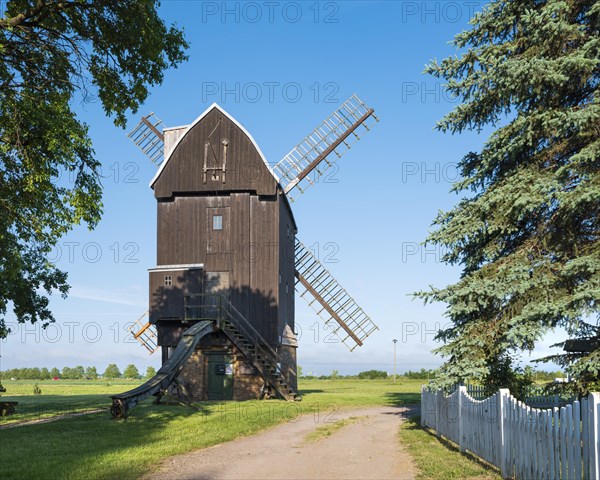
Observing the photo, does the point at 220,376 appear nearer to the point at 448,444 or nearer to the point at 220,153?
the point at 220,153

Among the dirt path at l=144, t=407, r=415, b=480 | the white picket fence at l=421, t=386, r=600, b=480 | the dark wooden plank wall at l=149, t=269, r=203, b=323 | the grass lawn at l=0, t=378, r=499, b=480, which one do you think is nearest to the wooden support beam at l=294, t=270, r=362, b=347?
the dark wooden plank wall at l=149, t=269, r=203, b=323

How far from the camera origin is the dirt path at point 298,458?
12438 mm

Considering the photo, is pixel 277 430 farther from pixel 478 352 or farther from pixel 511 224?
pixel 511 224

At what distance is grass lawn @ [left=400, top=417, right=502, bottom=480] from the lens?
1234 cm

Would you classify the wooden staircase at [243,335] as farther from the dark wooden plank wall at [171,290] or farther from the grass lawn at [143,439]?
the grass lawn at [143,439]

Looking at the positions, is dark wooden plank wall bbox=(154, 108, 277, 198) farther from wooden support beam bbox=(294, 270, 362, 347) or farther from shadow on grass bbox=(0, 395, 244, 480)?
shadow on grass bbox=(0, 395, 244, 480)

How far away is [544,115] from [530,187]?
188cm

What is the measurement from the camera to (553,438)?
9.88 metres

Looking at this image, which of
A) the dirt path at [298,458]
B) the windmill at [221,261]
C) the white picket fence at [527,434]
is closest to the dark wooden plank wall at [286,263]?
the windmill at [221,261]

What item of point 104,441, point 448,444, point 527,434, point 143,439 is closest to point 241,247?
point 143,439

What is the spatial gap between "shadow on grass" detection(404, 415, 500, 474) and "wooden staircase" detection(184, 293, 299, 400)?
8.75 metres

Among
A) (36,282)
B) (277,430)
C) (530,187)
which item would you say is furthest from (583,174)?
(36,282)

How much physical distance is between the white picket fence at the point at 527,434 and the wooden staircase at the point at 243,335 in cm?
1406

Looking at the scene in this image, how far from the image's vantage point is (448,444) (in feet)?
53.6
